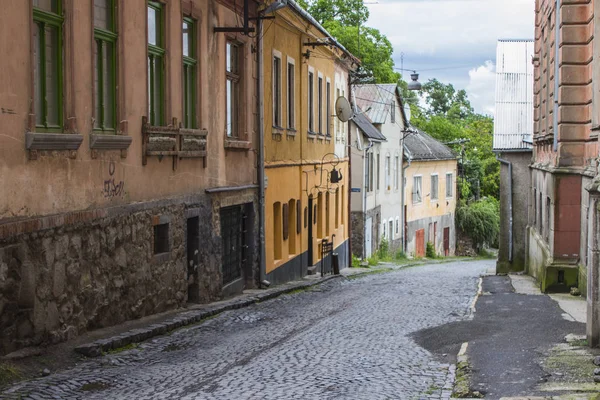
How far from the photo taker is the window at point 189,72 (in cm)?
1625

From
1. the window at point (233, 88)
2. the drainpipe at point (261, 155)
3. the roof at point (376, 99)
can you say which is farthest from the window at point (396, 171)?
the window at point (233, 88)

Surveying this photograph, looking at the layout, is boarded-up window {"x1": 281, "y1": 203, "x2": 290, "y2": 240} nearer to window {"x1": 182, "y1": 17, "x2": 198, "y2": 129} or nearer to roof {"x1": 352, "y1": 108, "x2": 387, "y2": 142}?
window {"x1": 182, "y1": 17, "x2": 198, "y2": 129}

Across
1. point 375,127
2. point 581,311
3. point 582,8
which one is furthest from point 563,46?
point 375,127

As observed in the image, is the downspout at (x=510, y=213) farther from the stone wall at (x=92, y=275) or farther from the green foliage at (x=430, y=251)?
the green foliage at (x=430, y=251)

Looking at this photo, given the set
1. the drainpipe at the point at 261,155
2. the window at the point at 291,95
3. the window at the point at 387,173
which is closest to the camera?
the drainpipe at the point at 261,155

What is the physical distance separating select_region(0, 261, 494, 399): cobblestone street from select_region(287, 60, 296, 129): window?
819 centimetres

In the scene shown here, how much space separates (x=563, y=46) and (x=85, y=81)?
38.7 ft

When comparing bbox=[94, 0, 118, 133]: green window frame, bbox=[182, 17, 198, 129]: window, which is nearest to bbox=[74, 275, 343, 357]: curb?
bbox=[94, 0, 118, 133]: green window frame

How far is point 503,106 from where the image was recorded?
3161cm

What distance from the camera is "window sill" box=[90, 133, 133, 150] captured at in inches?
468

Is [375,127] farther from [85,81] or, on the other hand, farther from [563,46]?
[85,81]

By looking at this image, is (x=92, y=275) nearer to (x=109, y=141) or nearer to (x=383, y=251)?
(x=109, y=141)

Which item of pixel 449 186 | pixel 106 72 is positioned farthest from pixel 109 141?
pixel 449 186

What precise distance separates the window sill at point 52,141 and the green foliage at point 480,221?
163 ft
